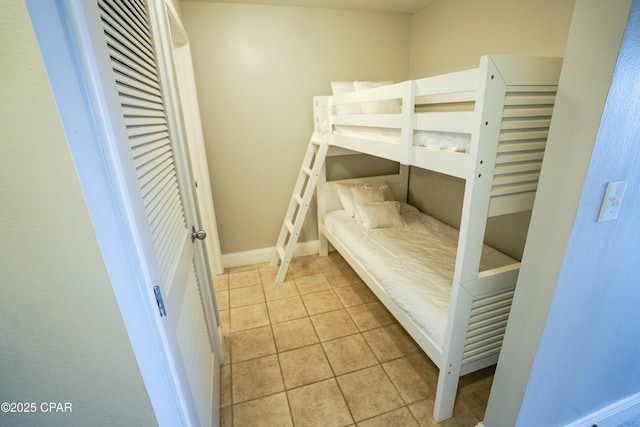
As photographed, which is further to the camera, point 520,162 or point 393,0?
point 393,0

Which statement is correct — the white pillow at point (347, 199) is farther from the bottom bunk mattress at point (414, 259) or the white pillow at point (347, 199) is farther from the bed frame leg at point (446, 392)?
the bed frame leg at point (446, 392)

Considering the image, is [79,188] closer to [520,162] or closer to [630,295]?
[520,162]

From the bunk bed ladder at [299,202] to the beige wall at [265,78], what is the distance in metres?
0.16

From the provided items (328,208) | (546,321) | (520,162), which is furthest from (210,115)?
(546,321)

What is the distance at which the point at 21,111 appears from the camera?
0.46 metres

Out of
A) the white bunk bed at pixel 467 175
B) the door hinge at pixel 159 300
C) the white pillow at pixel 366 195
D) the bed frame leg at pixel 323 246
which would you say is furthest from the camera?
the bed frame leg at pixel 323 246

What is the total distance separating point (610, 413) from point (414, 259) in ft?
3.93

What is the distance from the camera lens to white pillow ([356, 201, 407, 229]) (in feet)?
8.55

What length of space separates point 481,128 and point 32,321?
1.37m

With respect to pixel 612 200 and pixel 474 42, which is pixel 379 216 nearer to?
pixel 474 42

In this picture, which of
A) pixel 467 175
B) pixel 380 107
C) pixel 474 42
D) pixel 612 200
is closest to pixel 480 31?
pixel 474 42

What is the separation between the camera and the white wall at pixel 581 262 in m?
0.80

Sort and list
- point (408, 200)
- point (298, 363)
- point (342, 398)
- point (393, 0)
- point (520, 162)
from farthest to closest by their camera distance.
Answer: point (408, 200) < point (393, 0) < point (298, 363) < point (342, 398) < point (520, 162)

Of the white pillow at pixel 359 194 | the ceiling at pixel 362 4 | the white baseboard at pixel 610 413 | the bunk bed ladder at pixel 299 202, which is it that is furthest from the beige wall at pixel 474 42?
the bunk bed ladder at pixel 299 202
